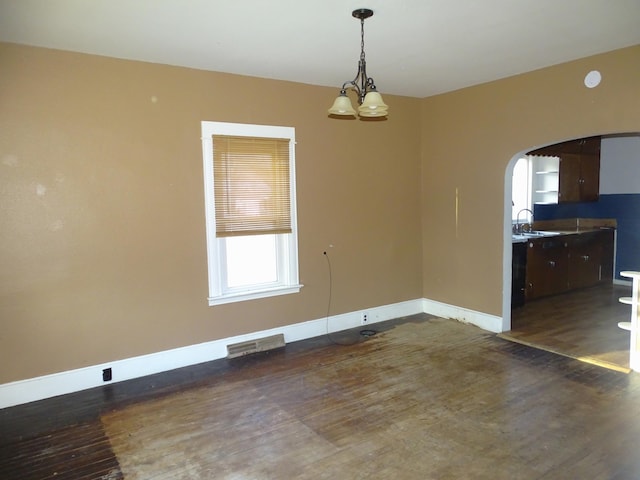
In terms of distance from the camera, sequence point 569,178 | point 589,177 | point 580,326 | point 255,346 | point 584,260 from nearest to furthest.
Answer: point 255,346
point 580,326
point 584,260
point 569,178
point 589,177

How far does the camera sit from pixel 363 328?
5.16m

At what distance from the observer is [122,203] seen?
3.73 m

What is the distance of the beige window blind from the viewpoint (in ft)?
13.7

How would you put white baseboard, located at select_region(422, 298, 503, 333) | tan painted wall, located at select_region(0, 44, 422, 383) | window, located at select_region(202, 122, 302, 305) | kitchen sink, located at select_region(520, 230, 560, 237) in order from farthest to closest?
1. kitchen sink, located at select_region(520, 230, 560, 237)
2. white baseboard, located at select_region(422, 298, 503, 333)
3. window, located at select_region(202, 122, 302, 305)
4. tan painted wall, located at select_region(0, 44, 422, 383)

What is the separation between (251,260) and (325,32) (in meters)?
2.37

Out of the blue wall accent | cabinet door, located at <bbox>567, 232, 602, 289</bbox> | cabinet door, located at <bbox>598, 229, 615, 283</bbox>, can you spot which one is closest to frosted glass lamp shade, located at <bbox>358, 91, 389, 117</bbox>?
cabinet door, located at <bbox>567, 232, 602, 289</bbox>

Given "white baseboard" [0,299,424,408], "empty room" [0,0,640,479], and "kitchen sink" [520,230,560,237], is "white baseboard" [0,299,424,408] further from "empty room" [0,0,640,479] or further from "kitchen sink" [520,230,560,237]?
"kitchen sink" [520,230,560,237]

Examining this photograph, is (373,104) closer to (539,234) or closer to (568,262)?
(539,234)

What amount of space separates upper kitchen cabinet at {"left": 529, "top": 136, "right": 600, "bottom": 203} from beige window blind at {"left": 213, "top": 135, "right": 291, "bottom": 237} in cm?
441

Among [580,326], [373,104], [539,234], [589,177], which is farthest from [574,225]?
[373,104]

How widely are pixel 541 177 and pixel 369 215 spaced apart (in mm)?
3876

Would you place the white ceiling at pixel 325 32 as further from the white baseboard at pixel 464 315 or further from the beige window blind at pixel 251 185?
the white baseboard at pixel 464 315

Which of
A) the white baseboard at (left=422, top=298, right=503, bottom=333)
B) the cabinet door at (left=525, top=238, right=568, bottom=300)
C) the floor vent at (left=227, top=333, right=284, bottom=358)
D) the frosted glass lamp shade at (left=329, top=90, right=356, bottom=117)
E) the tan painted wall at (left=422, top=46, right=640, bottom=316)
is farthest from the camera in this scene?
the cabinet door at (left=525, top=238, right=568, bottom=300)

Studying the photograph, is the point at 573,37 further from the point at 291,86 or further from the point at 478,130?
the point at 291,86
